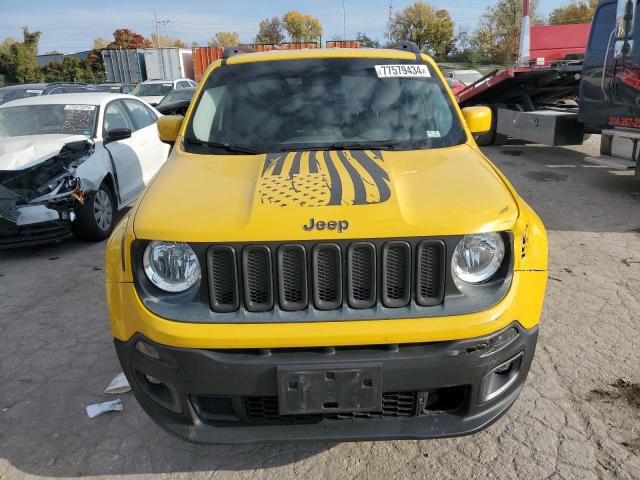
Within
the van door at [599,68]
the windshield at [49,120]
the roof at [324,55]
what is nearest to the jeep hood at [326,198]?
the roof at [324,55]

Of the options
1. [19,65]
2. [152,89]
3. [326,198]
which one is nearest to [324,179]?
[326,198]

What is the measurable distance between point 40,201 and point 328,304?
4350mm

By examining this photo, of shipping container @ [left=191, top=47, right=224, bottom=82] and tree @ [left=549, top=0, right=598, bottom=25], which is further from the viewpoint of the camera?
tree @ [left=549, top=0, right=598, bottom=25]

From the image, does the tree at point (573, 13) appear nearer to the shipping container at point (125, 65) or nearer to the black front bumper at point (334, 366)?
the shipping container at point (125, 65)

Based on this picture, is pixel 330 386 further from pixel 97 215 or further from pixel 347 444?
pixel 97 215

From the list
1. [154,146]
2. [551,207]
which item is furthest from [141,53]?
[551,207]

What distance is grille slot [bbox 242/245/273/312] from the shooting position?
2.12 m

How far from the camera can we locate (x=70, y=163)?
5.69 meters

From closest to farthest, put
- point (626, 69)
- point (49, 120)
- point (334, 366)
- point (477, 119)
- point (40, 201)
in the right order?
point (334, 366) < point (477, 119) < point (40, 201) < point (49, 120) < point (626, 69)

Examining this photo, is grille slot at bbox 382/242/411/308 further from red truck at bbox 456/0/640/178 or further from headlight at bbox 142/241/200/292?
red truck at bbox 456/0/640/178

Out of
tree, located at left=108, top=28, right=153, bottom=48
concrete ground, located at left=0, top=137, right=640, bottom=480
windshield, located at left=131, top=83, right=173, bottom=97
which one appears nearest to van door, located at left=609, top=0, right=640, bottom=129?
concrete ground, located at left=0, top=137, right=640, bottom=480

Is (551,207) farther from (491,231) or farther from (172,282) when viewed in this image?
(172,282)

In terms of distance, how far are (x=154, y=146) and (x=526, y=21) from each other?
405 inches

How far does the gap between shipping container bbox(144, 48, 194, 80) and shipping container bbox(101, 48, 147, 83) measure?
1493mm
